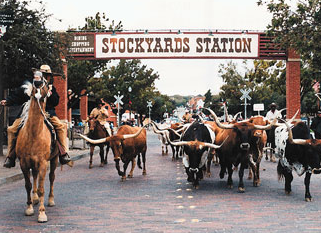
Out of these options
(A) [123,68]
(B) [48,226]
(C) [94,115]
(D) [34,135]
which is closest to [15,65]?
(C) [94,115]

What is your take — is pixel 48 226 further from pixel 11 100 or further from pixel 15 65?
pixel 15 65

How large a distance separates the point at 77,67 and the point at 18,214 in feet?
83.3

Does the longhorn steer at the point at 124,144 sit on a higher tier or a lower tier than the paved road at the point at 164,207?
higher

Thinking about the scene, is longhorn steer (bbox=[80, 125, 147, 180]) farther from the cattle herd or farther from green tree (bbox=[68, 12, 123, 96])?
green tree (bbox=[68, 12, 123, 96])

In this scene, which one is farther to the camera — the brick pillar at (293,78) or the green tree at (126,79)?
the green tree at (126,79)

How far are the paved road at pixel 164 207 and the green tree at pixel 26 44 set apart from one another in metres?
7.12

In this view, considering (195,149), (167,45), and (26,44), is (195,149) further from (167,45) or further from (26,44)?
(167,45)

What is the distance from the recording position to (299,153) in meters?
9.66

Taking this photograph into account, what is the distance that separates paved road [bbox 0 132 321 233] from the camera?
6.92 m

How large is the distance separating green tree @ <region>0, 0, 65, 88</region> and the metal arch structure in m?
8.05

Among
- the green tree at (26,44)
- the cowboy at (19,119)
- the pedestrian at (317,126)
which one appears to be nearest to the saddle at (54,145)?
the cowboy at (19,119)

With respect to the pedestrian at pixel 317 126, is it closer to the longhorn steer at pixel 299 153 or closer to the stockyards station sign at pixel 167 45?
the longhorn steer at pixel 299 153

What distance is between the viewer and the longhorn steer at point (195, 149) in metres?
10.8

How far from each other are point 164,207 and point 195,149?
267 centimetres
